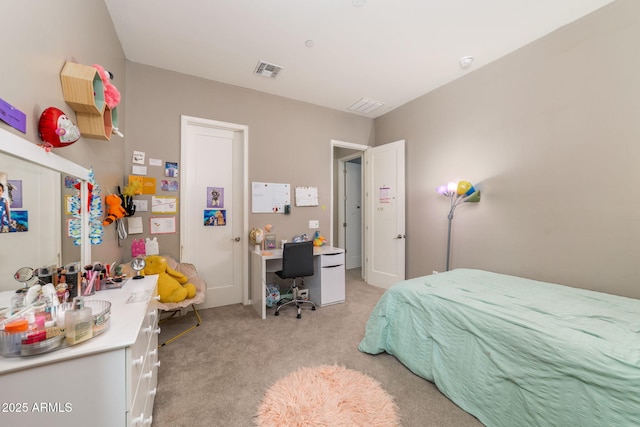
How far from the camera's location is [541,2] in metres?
1.96

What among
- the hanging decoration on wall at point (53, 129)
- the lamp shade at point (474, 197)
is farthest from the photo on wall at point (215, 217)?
the lamp shade at point (474, 197)

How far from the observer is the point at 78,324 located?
887 millimetres

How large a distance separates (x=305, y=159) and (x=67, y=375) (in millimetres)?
3246

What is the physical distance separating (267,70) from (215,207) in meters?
1.80

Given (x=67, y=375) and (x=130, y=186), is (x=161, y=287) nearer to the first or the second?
(x=130, y=186)

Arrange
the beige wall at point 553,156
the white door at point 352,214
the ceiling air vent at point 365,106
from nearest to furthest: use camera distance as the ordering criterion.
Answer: the beige wall at point 553,156
the ceiling air vent at point 365,106
the white door at point 352,214

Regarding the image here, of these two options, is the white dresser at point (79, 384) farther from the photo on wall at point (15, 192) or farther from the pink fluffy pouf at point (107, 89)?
the pink fluffy pouf at point (107, 89)

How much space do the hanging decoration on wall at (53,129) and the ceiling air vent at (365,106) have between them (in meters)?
3.33

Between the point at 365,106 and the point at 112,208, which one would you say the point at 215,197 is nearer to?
the point at 112,208

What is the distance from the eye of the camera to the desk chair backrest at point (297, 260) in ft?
9.31

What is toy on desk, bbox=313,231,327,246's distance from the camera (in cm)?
359

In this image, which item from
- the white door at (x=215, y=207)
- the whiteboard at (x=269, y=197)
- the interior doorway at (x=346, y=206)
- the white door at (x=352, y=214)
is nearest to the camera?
the white door at (x=215, y=207)

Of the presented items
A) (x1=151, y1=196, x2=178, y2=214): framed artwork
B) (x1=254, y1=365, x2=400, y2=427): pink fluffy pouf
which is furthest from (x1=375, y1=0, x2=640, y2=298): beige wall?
(x1=151, y1=196, x2=178, y2=214): framed artwork

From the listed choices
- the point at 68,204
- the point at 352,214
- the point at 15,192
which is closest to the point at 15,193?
the point at 15,192
